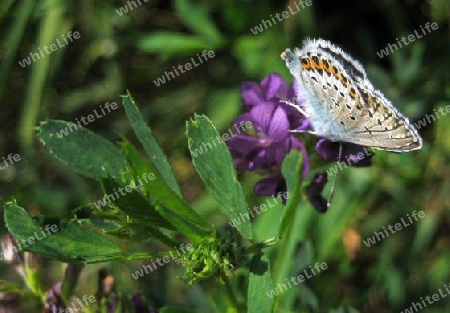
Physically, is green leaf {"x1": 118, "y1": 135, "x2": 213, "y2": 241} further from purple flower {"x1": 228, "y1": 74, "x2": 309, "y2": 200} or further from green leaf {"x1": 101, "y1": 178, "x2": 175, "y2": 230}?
purple flower {"x1": 228, "y1": 74, "x2": 309, "y2": 200}

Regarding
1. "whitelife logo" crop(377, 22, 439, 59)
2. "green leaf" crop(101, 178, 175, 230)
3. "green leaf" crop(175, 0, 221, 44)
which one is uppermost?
"green leaf" crop(175, 0, 221, 44)

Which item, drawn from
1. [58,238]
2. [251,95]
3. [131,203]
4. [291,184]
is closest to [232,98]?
[251,95]

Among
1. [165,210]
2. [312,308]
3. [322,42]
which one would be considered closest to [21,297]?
[165,210]

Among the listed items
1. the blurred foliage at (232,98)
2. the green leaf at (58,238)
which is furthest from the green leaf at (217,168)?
the blurred foliage at (232,98)

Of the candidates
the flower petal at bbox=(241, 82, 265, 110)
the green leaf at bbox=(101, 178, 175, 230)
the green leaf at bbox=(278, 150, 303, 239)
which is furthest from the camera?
the flower petal at bbox=(241, 82, 265, 110)

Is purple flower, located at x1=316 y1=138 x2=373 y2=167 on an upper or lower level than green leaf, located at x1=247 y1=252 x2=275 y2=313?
upper

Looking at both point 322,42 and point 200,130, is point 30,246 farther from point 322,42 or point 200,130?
point 322,42

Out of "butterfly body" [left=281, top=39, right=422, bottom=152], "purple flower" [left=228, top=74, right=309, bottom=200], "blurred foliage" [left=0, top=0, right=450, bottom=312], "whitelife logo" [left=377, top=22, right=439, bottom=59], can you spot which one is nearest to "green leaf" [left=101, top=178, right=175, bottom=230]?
"purple flower" [left=228, top=74, right=309, bottom=200]
